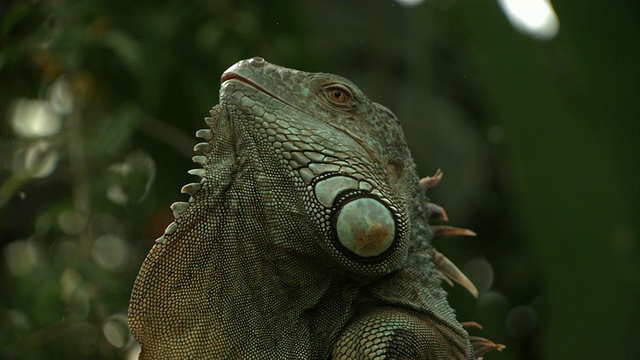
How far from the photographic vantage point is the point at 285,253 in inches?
85.3

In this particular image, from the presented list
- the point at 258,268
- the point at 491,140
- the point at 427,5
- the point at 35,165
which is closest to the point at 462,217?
the point at 491,140

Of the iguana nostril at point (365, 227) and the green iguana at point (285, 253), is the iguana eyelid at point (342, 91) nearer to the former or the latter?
the green iguana at point (285, 253)

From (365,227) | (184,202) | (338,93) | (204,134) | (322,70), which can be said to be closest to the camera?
(365,227)

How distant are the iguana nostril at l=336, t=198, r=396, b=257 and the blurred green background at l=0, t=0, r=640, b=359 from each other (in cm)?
162

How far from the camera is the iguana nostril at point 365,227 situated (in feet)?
6.69

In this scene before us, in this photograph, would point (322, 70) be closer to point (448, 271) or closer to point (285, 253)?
point (448, 271)

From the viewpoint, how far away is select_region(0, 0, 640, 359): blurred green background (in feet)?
11.7

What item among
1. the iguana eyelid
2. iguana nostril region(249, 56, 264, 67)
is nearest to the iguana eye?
the iguana eyelid

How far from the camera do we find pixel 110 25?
4.34 metres

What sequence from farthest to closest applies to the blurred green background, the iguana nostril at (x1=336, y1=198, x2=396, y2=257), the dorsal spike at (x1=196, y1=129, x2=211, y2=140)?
the blurred green background, the dorsal spike at (x1=196, y1=129, x2=211, y2=140), the iguana nostril at (x1=336, y1=198, x2=396, y2=257)

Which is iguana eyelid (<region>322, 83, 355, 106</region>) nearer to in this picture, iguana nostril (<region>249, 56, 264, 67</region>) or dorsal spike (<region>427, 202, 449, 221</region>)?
iguana nostril (<region>249, 56, 264, 67</region>)

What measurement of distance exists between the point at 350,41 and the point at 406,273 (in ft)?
12.6

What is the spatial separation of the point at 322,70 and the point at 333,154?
2520 millimetres

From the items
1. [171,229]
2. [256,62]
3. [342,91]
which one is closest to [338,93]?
[342,91]
